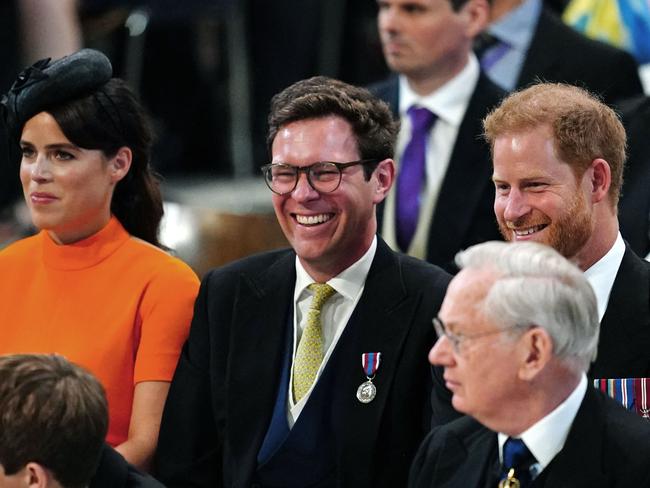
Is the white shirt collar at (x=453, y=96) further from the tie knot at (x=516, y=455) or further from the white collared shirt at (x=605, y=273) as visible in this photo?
the tie knot at (x=516, y=455)

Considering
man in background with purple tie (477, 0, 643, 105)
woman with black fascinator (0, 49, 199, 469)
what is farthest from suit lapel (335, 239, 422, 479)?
man in background with purple tie (477, 0, 643, 105)

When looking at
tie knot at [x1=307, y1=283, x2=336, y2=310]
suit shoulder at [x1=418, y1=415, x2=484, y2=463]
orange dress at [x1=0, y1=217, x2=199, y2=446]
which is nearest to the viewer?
suit shoulder at [x1=418, y1=415, x2=484, y2=463]

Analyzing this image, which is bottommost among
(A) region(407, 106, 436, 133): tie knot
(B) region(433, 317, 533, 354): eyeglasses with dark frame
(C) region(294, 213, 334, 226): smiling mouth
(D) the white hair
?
(B) region(433, 317, 533, 354): eyeglasses with dark frame

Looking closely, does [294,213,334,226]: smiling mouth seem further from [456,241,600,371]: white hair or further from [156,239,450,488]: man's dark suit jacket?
[456,241,600,371]: white hair

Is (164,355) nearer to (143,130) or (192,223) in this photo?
(143,130)

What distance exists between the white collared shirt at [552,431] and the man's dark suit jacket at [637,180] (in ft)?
4.64

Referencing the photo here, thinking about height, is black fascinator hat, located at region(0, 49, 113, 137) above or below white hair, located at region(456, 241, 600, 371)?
above

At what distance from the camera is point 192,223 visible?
5.05 m

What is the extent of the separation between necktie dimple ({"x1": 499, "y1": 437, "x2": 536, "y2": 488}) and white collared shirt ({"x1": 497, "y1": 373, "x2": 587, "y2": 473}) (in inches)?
0.7

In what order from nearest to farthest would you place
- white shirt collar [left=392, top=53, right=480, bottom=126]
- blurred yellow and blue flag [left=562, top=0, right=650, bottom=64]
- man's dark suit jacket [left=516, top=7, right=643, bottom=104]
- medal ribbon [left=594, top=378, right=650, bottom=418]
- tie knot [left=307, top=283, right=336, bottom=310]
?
medal ribbon [left=594, top=378, right=650, bottom=418], tie knot [left=307, top=283, right=336, bottom=310], man's dark suit jacket [left=516, top=7, right=643, bottom=104], white shirt collar [left=392, top=53, right=480, bottom=126], blurred yellow and blue flag [left=562, top=0, right=650, bottom=64]

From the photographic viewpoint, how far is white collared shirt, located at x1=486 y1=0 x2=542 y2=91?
5.24 meters

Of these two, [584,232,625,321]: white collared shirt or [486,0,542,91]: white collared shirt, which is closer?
[584,232,625,321]: white collared shirt

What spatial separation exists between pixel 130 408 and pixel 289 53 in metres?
3.36

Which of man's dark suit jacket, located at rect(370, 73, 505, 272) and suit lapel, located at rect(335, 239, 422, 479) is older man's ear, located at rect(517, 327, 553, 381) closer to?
suit lapel, located at rect(335, 239, 422, 479)
